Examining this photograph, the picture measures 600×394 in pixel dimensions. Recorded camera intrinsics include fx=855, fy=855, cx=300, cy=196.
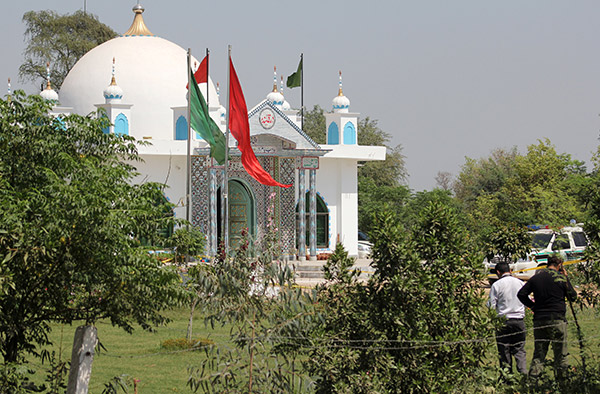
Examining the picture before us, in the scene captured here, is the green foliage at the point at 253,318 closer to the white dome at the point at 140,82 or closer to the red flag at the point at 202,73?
the red flag at the point at 202,73

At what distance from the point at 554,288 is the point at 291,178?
54.0 feet

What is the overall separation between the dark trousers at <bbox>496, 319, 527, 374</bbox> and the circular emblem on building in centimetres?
1570

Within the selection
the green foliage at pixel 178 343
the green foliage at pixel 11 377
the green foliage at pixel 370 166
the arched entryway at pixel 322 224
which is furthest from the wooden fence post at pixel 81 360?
the green foliage at pixel 370 166

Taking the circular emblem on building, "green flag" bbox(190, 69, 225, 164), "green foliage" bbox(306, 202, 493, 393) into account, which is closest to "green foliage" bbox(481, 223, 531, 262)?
"green foliage" bbox(306, 202, 493, 393)

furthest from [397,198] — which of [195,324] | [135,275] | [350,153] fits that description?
[135,275]

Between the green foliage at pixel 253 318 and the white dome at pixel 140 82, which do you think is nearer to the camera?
the green foliage at pixel 253 318

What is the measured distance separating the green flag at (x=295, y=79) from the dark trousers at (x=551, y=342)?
1856 centimetres

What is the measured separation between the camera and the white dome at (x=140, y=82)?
26328 mm

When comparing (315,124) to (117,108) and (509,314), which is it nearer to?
(117,108)

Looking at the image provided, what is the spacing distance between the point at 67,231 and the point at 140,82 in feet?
65.8

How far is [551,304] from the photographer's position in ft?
30.2

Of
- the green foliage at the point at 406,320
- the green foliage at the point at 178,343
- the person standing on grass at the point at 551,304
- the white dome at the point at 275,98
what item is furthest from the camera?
the white dome at the point at 275,98

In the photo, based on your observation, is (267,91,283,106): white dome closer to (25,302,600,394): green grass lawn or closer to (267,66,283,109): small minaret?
(267,66,283,109): small minaret

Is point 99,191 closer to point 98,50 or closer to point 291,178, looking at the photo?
point 291,178
